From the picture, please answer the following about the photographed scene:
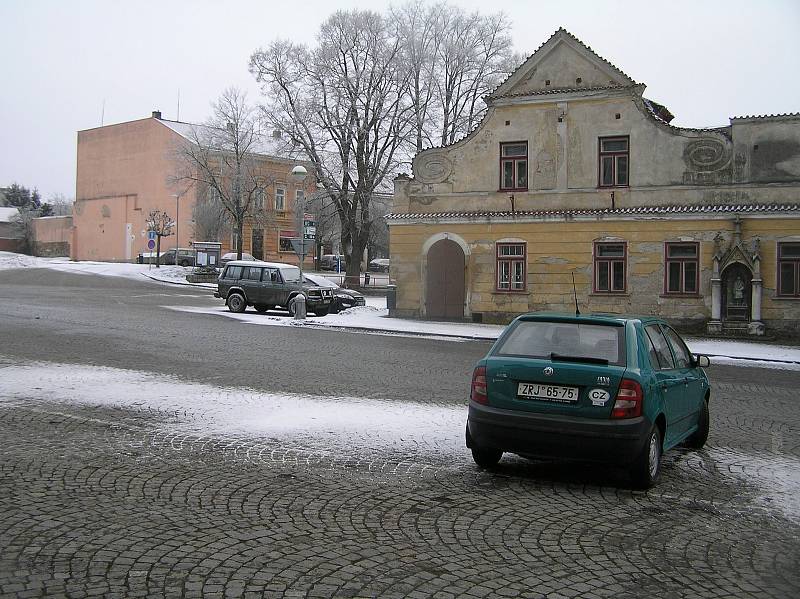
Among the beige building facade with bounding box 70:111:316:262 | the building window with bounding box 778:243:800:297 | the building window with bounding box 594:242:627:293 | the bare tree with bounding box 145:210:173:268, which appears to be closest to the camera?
the building window with bounding box 778:243:800:297

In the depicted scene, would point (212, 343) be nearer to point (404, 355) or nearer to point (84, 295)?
point (404, 355)

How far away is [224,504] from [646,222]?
2262 cm

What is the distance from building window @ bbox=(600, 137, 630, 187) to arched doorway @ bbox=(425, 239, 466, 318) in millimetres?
5893

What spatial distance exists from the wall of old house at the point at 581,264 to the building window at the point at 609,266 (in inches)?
8.4

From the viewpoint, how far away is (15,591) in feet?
14.2

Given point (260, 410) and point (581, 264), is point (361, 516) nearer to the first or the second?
point (260, 410)

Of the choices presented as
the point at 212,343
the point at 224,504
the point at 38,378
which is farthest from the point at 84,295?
the point at 224,504

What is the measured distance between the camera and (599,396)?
22.0 feet

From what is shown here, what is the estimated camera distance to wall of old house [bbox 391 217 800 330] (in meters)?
24.9

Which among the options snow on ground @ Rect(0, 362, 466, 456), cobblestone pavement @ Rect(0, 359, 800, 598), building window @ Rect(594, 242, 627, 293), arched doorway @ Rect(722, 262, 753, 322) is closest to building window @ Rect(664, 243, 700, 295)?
arched doorway @ Rect(722, 262, 753, 322)

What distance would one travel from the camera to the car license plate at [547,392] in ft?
22.3

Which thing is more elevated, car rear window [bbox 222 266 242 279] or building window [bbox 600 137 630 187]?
building window [bbox 600 137 630 187]

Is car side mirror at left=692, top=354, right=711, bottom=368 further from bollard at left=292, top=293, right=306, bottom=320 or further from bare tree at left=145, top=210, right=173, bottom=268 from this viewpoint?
bare tree at left=145, top=210, right=173, bottom=268

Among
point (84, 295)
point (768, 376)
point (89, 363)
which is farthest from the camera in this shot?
point (84, 295)
